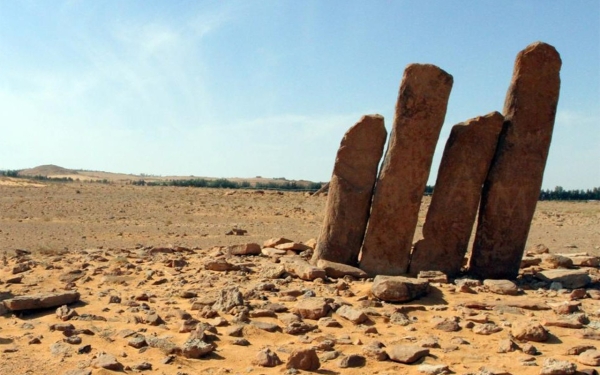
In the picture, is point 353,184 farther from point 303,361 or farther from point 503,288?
point 303,361

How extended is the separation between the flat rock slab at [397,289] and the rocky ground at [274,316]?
2cm

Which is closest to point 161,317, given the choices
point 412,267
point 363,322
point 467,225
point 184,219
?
point 363,322

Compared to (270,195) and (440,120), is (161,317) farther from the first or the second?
(270,195)

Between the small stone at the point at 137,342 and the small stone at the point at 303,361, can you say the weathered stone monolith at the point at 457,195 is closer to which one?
Answer: the small stone at the point at 303,361

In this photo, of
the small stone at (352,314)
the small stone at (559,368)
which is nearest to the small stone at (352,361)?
the small stone at (352,314)

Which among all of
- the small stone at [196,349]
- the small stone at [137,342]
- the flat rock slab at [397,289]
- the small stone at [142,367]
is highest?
the flat rock slab at [397,289]

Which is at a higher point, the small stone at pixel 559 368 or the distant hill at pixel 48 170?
the distant hill at pixel 48 170

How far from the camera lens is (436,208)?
33.2 ft

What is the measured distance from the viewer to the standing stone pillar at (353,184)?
10.2 metres

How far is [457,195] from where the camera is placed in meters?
10.0

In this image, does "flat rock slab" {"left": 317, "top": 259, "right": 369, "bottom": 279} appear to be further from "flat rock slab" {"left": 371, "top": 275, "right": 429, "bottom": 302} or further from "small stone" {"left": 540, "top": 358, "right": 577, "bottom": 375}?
"small stone" {"left": 540, "top": 358, "right": 577, "bottom": 375}

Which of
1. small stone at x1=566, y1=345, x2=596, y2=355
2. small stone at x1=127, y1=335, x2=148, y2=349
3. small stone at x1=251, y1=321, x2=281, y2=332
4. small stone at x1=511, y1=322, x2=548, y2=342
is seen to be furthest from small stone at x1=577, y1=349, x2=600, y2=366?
small stone at x1=127, y1=335, x2=148, y2=349

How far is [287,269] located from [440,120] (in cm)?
342

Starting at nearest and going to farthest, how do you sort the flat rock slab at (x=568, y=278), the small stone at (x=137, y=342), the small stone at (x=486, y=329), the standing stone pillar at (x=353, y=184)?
the small stone at (x=137, y=342), the small stone at (x=486, y=329), the flat rock slab at (x=568, y=278), the standing stone pillar at (x=353, y=184)
